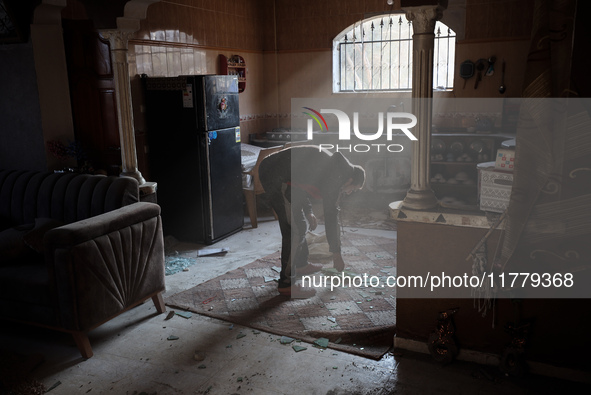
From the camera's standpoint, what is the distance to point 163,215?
5.41 metres

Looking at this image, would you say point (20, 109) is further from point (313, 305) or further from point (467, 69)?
point (467, 69)

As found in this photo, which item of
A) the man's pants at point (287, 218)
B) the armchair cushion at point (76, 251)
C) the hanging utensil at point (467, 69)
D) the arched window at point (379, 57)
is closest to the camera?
the armchair cushion at point (76, 251)

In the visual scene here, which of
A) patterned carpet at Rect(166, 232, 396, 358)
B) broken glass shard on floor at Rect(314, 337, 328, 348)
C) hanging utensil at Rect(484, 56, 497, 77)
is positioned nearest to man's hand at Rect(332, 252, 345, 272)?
patterned carpet at Rect(166, 232, 396, 358)

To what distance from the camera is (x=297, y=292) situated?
3.99m

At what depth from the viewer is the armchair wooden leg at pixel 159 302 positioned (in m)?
3.72

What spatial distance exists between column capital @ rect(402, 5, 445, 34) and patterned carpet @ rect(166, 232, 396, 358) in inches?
74.1

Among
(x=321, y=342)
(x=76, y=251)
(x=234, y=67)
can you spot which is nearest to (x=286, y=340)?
(x=321, y=342)

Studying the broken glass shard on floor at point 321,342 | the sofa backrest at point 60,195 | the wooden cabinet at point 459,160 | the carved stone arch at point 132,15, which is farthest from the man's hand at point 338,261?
the carved stone arch at point 132,15

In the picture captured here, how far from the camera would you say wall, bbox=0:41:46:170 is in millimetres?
4523

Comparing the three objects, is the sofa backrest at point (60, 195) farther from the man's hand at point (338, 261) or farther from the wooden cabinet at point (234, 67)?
the wooden cabinet at point (234, 67)

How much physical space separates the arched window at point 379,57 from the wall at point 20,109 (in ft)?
14.0

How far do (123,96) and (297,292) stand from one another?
236 centimetres

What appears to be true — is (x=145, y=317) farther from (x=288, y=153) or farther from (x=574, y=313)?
(x=574, y=313)

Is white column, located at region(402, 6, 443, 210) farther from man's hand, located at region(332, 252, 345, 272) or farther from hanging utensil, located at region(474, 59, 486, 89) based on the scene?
hanging utensil, located at region(474, 59, 486, 89)
